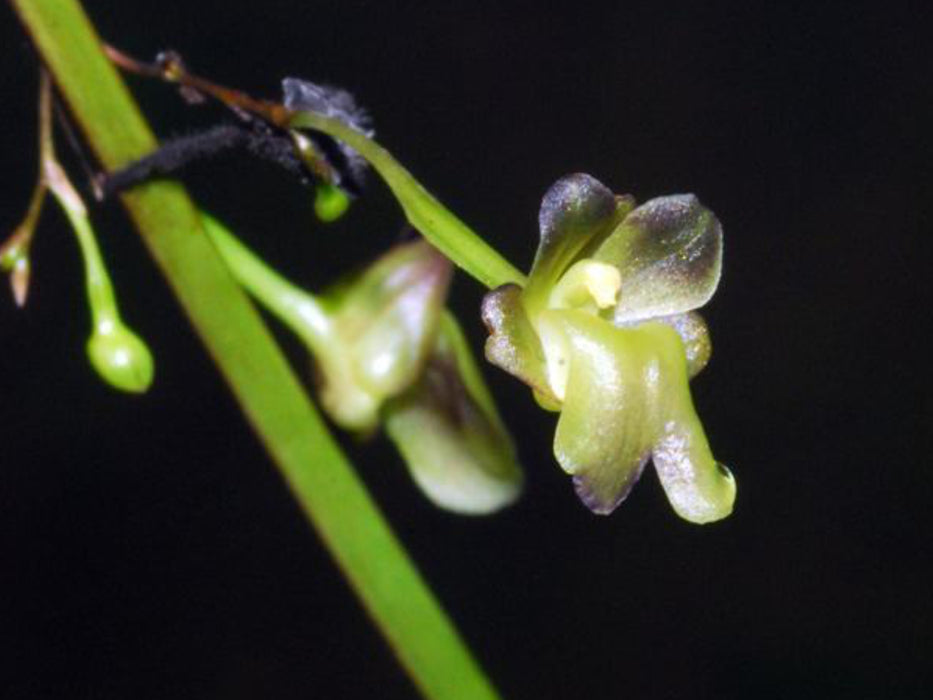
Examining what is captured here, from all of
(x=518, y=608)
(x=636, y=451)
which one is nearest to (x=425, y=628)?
(x=636, y=451)

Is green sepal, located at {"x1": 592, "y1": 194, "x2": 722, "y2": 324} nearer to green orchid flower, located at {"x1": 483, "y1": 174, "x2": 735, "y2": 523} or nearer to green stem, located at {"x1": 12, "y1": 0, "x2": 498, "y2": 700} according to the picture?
green orchid flower, located at {"x1": 483, "y1": 174, "x2": 735, "y2": 523}

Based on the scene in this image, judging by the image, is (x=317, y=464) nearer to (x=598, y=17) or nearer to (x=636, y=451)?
(x=636, y=451)

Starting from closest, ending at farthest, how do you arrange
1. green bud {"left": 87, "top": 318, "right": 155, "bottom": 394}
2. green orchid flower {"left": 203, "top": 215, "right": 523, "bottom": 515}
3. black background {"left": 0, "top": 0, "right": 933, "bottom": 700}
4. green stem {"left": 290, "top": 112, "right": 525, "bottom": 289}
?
green stem {"left": 290, "top": 112, "right": 525, "bottom": 289} → green bud {"left": 87, "top": 318, "right": 155, "bottom": 394} → green orchid flower {"left": 203, "top": 215, "right": 523, "bottom": 515} → black background {"left": 0, "top": 0, "right": 933, "bottom": 700}

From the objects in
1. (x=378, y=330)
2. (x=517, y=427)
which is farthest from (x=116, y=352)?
(x=517, y=427)

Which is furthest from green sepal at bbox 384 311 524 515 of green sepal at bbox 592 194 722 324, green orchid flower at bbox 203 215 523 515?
green sepal at bbox 592 194 722 324

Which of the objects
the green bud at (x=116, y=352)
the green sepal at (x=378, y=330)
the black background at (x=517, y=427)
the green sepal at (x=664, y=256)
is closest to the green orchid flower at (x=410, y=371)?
the green sepal at (x=378, y=330)

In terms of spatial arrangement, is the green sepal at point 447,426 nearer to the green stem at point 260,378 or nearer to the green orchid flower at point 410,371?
the green orchid flower at point 410,371

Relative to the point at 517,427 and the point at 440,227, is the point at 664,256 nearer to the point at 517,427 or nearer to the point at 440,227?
the point at 440,227
